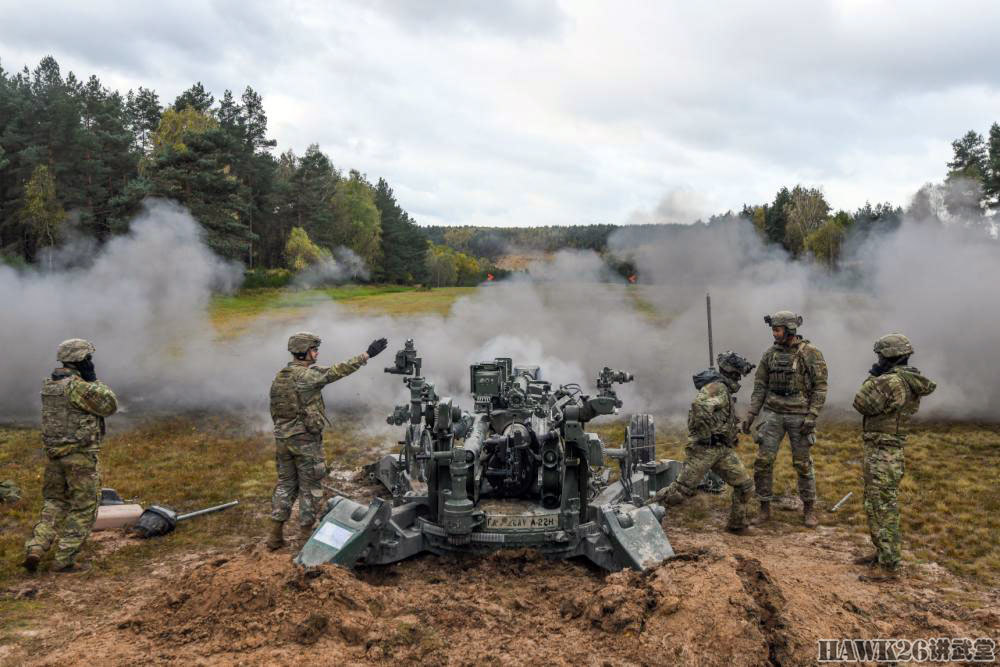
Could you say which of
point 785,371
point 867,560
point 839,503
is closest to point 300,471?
point 785,371

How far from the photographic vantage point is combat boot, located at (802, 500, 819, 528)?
7918mm

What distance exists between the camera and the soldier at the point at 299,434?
24.3ft

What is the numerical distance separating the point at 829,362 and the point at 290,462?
1338 cm

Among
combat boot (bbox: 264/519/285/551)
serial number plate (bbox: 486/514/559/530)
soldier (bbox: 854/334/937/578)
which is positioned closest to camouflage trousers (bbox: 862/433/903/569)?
soldier (bbox: 854/334/937/578)

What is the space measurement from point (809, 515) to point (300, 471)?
601 cm

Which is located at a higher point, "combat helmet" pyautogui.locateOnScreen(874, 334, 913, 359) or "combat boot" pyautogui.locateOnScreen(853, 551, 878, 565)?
"combat helmet" pyautogui.locateOnScreen(874, 334, 913, 359)

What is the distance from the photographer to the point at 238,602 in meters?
5.14

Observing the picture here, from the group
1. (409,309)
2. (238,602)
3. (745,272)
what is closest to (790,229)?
(745,272)

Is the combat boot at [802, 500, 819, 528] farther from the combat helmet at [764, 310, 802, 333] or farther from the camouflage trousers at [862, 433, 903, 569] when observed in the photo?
the combat helmet at [764, 310, 802, 333]

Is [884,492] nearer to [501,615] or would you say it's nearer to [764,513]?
[764,513]

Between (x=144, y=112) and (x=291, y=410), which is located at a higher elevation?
(x=144, y=112)

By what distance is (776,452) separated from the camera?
822 centimetres

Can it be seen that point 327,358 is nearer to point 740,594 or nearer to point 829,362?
point 829,362

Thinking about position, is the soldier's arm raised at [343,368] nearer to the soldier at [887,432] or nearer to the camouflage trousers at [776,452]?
the camouflage trousers at [776,452]
